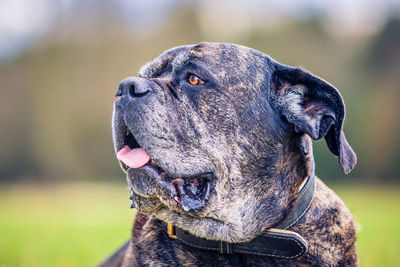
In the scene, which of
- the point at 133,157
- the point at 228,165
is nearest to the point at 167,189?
the point at 133,157

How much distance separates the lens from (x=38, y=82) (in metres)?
23.6

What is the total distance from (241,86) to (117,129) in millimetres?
847

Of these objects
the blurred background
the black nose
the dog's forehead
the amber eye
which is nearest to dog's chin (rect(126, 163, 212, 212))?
the black nose

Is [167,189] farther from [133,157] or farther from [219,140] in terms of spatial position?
[219,140]

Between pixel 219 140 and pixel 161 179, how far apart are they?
447mm

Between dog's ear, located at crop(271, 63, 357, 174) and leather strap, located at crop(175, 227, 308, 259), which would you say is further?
dog's ear, located at crop(271, 63, 357, 174)

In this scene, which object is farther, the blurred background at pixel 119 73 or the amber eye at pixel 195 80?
the blurred background at pixel 119 73

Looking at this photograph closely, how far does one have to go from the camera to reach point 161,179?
2.70 meters

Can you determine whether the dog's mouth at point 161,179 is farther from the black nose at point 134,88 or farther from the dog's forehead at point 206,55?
the dog's forehead at point 206,55

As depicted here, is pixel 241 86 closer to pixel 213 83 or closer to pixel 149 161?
pixel 213 83

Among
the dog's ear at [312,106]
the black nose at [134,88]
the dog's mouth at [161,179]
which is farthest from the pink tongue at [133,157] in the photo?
the dog's ear at [312,106]

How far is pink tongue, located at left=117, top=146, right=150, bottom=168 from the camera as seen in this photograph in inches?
108

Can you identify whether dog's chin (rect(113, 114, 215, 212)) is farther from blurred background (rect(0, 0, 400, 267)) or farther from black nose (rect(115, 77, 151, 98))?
blurred background (rect(0, 0, 400, 267))

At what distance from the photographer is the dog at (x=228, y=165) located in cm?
271
